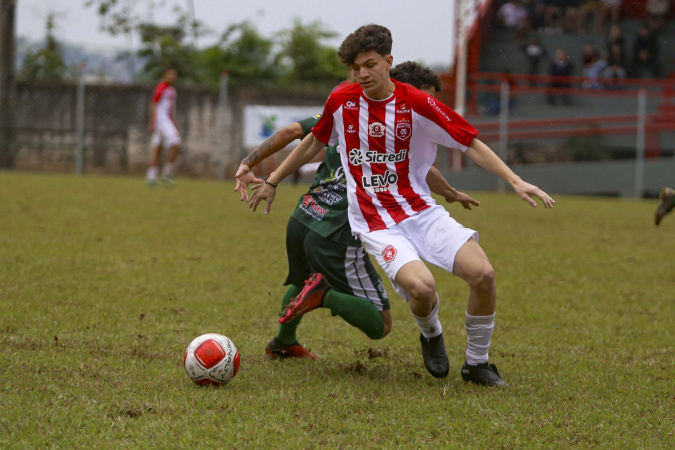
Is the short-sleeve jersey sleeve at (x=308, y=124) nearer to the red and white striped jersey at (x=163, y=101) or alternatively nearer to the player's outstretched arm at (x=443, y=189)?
the player's outstretched arm at (x=443, y=189)

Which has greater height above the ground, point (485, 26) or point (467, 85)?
point (485, 26)

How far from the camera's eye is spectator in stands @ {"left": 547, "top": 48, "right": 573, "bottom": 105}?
19359 millimetres

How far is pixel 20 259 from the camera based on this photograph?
6.84 metres

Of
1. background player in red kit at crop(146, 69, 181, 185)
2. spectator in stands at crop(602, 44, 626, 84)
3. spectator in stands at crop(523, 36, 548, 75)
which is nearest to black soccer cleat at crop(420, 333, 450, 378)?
background player in red kit at crop(146, 69, 181, 185)

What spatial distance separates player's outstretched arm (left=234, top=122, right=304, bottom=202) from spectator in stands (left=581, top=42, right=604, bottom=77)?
17.8 metres

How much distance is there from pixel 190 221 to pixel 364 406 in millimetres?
6892

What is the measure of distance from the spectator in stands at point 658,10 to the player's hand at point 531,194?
2076 centimetres

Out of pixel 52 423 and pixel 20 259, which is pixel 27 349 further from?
pixel 20 259

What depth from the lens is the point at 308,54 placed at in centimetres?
2775

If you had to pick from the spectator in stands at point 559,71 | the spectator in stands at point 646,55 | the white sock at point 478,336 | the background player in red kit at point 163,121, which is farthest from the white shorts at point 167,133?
the white sock at point 478,336

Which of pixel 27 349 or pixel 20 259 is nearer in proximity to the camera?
pixel 27 349

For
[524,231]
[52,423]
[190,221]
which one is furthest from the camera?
[524,231]

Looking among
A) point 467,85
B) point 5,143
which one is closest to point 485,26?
point 467,85

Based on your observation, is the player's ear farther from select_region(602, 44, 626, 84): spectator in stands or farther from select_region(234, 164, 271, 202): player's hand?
select_region(602, 44, 626, 84): spectator in stands
